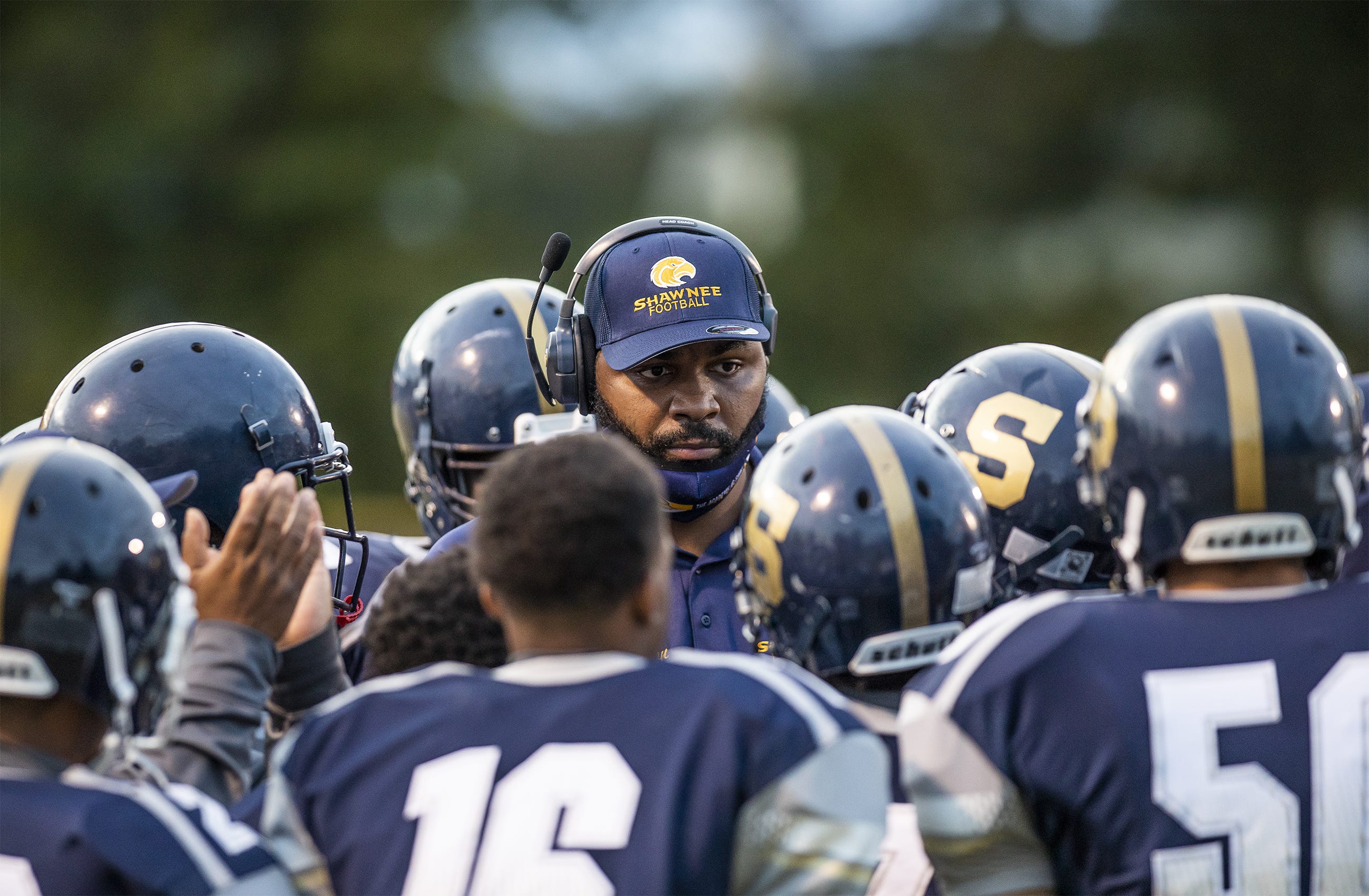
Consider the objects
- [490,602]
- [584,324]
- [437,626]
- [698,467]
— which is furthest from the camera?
[584,324]

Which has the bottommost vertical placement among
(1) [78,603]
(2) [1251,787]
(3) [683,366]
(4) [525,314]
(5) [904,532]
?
(2) [1251,787]

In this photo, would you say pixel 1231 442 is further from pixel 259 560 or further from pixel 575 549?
pixel 259 560

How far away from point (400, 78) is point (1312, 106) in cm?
1295

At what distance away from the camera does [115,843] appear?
2.05 metres

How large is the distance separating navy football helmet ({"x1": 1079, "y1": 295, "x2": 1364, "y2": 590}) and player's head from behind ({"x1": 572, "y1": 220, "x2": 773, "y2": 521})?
1378 millimetres

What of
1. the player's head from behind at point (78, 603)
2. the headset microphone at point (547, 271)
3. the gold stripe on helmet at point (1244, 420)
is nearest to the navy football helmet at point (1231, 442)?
the gold stripe on helmet at point (1244, 420)

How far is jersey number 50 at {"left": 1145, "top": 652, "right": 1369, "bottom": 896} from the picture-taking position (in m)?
2.22

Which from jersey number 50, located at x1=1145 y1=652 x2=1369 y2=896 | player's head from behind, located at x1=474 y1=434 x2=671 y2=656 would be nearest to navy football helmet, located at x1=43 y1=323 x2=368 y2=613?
player's head from behind, located at x1=474 y1=434 x2=671 y2=656

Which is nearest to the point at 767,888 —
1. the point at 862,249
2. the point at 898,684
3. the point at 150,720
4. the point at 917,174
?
the point at 898,684

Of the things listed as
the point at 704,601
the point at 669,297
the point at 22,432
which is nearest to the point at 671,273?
Answer: the point at 669,297

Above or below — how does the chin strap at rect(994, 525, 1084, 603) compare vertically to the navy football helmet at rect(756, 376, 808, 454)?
below

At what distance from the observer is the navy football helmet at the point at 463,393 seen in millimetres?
4965

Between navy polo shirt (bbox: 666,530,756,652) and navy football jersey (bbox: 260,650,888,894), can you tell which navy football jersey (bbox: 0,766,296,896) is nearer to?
navy football jersey (bbox: 260,650,888,894)

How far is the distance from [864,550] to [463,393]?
2488mm
